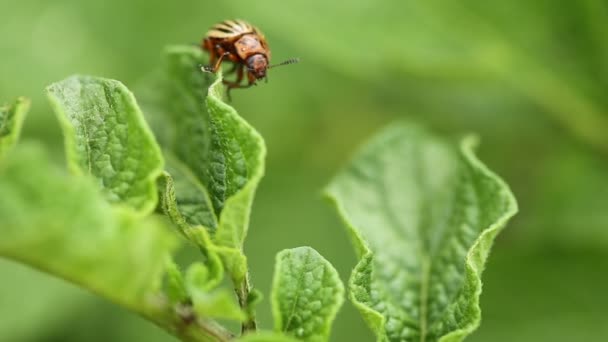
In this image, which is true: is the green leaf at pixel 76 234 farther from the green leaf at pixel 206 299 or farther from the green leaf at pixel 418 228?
the green leaf at pixel 418 228

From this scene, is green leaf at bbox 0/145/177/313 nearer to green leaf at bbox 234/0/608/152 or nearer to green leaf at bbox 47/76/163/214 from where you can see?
green leaf at bbox 47/76/163/214

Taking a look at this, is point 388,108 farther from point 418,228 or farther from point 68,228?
point 68,228

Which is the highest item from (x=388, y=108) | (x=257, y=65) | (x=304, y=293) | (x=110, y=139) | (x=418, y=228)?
(x=110, y=139)

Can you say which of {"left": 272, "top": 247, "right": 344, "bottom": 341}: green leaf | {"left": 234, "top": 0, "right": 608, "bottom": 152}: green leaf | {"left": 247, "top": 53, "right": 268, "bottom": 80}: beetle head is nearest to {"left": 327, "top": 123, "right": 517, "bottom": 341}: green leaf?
{"left": 272, "top": 247, "right": 344, "bottom": 341}: green leaf

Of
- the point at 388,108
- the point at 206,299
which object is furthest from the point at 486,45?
the point at 206,299

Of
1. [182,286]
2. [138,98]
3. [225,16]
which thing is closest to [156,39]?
[225,16]

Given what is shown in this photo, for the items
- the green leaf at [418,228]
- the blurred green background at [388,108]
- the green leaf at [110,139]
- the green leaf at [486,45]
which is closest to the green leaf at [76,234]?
the green leaf at [110,139]

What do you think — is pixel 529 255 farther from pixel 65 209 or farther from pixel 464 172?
pixel 65 209
